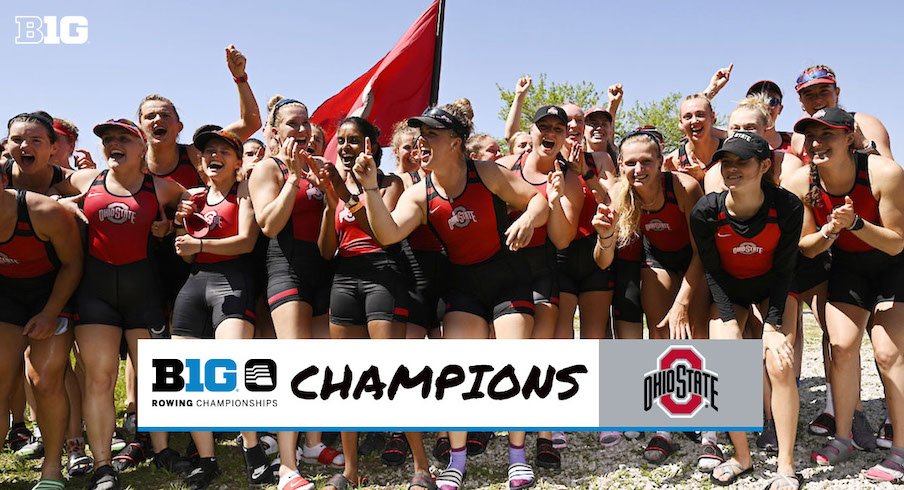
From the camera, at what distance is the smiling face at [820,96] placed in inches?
Result: 239

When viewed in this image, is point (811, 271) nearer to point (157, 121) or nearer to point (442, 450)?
point (442, 450)

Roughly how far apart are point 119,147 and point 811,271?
5.68 metres

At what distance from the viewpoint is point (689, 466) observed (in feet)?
16.6

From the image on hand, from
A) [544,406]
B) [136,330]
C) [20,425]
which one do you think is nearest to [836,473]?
[544,406]

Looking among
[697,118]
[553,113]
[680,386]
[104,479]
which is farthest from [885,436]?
[104,479]

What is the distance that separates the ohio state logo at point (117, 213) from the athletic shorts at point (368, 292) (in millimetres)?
1686

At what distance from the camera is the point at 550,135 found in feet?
17.2

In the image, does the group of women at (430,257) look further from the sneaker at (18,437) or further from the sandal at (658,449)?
the sneaker at (18,437)

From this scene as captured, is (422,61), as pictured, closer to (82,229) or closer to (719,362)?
(82,229)

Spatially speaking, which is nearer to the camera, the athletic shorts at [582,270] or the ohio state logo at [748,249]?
the ohio state logo at [748,249]

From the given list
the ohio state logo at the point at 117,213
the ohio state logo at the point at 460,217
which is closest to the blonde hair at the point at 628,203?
the ohio state logo at the point at 460,217

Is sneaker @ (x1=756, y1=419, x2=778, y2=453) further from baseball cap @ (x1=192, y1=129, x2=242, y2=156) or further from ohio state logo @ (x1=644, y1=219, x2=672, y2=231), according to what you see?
baseball cap @ (x1=192, y1=129, x2=242, y2=156)

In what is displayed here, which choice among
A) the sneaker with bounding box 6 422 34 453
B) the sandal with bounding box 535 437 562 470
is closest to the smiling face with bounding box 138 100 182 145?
the sneaker with bounding box 6 422 34 453

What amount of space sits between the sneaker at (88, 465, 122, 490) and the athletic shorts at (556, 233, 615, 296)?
3795 mm
